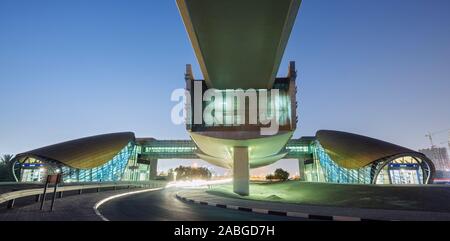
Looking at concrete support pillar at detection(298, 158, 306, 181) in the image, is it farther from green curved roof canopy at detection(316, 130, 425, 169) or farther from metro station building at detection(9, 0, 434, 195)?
green curved roof canopy at detection(316, 130, 425, 169)

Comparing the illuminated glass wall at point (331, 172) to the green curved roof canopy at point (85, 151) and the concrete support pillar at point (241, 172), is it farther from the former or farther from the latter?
the green curved roof canopy at point (85, 151)

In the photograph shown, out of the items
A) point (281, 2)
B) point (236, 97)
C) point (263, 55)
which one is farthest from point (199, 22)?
point (236, 97)

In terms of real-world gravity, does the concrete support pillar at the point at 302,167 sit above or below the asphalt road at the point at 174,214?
above

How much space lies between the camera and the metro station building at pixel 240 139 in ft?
43.0

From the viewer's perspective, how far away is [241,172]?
27.0m

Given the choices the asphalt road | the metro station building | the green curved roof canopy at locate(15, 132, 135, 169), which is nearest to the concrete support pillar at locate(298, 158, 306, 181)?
the metro station building

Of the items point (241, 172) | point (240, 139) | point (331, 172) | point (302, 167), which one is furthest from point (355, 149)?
point (240, 139)

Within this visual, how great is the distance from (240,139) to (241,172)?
143 inches

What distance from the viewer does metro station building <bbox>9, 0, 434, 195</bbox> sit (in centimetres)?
1311

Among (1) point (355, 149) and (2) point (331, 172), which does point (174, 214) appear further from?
(2) point (331, 172)

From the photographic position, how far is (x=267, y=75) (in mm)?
21500

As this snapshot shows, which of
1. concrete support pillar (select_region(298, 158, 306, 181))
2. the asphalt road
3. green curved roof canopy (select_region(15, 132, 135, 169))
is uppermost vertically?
green curved roof canopy (select_region(15, 132, 135, 169))

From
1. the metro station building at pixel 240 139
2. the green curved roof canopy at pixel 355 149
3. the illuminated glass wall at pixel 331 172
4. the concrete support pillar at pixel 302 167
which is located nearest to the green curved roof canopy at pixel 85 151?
the metro station building at pixel 240 139
